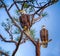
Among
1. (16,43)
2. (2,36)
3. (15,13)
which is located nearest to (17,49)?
(16,43)

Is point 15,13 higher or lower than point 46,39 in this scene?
higher

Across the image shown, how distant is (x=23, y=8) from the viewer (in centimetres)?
183

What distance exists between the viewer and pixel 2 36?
1.92 m

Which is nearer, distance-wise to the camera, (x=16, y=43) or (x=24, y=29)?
(x=24, y=29)

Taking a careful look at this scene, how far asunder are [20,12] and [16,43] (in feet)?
0.82

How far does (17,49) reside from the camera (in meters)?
1.83

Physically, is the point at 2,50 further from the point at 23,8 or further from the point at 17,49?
the point at 23,8

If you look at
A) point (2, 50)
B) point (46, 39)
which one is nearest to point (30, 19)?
point (46, 39)

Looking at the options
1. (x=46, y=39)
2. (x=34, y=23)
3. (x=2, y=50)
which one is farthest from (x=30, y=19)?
(x=2, y=50)

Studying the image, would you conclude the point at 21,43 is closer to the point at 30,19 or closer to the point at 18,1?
the point at 30,19

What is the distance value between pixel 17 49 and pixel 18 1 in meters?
0.37

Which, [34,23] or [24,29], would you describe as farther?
[34,23]

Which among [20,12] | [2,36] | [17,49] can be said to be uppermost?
[20,12]

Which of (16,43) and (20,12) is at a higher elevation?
(20,12)
